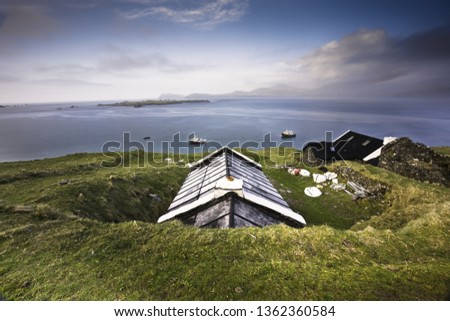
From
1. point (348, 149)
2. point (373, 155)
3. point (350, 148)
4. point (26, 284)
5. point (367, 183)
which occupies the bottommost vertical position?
point (367, 183)

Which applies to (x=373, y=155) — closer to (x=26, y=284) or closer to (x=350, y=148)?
(x=350, y=148)

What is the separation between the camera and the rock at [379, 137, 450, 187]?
818 inches

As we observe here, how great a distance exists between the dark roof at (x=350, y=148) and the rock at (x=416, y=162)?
316 inches

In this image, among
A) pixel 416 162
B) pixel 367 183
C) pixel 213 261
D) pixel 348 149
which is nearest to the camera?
pixel 213 261

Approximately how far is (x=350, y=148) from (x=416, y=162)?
12.2 m

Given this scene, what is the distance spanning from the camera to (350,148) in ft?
113

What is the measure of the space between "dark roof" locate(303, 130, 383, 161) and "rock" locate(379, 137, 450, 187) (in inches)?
316

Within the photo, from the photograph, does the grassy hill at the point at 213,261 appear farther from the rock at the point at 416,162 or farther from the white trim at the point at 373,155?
the white trim at the point at 373,155

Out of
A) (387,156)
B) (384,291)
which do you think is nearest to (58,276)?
(384,291)

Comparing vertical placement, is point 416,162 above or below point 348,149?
below

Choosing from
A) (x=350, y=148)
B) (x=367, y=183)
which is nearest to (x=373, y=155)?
(x=350, y=148)

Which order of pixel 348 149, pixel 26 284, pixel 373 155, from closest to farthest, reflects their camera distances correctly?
pixel 26 284 → pixel 373 155 → pixel 348 149
